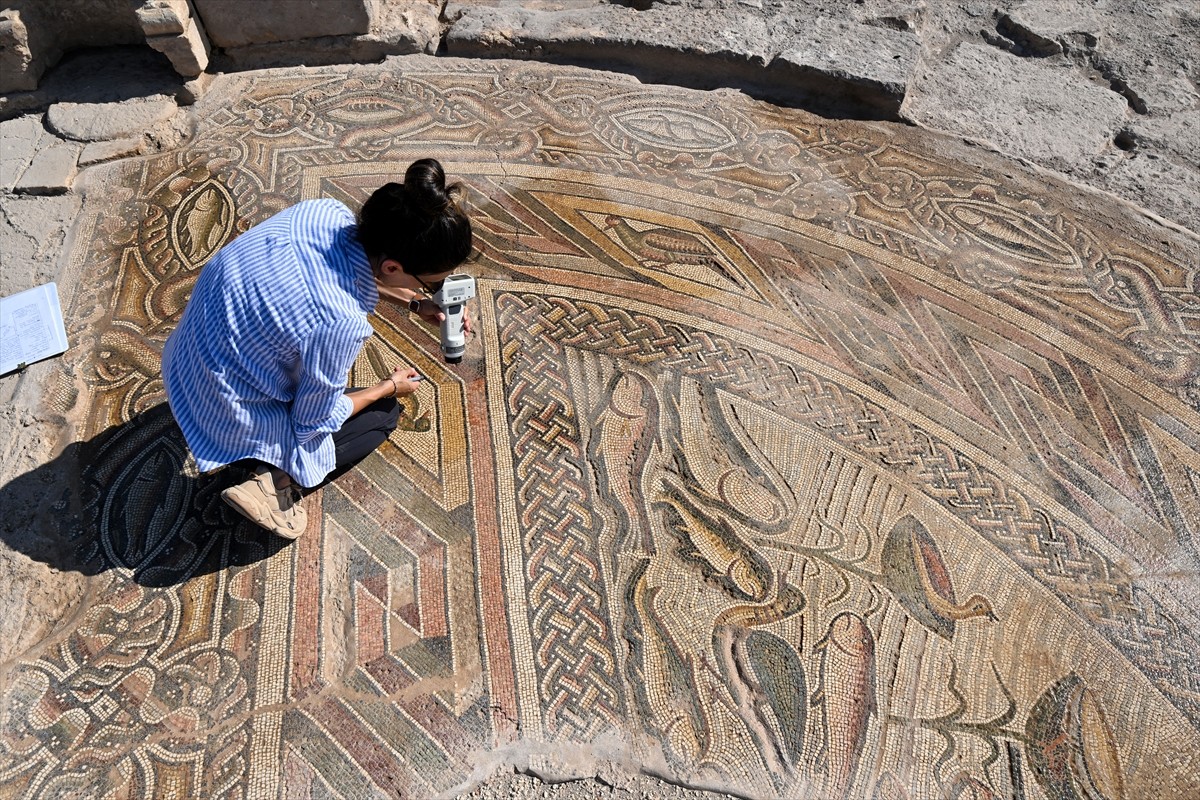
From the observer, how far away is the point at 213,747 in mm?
1893

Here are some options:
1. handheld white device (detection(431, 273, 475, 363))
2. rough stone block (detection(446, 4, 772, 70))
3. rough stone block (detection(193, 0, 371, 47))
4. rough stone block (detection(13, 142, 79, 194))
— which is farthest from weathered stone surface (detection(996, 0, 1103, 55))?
rough stone block (detection(13, 142, 79, 194))

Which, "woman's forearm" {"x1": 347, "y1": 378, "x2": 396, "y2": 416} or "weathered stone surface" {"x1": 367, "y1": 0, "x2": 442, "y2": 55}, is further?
"weathered stone surface" {"x1": 367, "y1": 0, "x2": 442, "y2": 55}

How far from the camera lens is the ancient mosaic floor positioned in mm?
1954

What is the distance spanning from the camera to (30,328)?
2658 mm

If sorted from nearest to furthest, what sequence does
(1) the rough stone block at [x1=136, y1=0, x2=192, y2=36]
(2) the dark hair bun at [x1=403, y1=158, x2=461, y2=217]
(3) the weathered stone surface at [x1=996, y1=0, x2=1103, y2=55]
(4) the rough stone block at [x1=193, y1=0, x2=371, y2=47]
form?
1. (2) the dark hair bun at [x1=403, y1=158, x2=461, y2=217]
2. (1) the rough stone block at [x1=136, y1=0, x2=192, y2=36]
3. (4) the rough stone block at [x1=193, y1=0, x2=371, y2=47]
4. (3) the weathered stone surface at [x1=996, y1=0, x2=1103, y2=55]

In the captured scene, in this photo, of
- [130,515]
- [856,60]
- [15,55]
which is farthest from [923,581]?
[15,55]

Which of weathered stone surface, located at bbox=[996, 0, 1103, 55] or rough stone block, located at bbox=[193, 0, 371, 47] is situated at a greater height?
weathered stone surface, located at bbox=[996, 0, 1103, 55]

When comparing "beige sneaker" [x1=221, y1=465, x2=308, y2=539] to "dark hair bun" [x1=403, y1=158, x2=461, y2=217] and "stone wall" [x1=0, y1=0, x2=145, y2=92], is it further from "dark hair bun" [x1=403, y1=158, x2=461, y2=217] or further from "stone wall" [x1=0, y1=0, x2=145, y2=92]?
"stone wall" [x1=0, y1=0, x2=145, y2=92]

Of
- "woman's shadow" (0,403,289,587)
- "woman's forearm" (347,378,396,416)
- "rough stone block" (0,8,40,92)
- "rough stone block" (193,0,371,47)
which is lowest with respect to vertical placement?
"woman's shadow" (0,403,289,587)

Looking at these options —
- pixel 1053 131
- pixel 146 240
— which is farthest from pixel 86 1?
pixel 1053 131

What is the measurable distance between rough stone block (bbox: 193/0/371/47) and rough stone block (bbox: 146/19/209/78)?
0.32 feet

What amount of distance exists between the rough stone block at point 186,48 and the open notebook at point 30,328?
1.44m

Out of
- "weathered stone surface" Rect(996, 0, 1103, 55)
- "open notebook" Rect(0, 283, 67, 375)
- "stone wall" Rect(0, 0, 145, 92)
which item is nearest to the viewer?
"open notebook" Rect(0, 283, 67, 375)

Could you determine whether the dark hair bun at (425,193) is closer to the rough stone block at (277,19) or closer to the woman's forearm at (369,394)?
the woman's forearm at (369,394)
